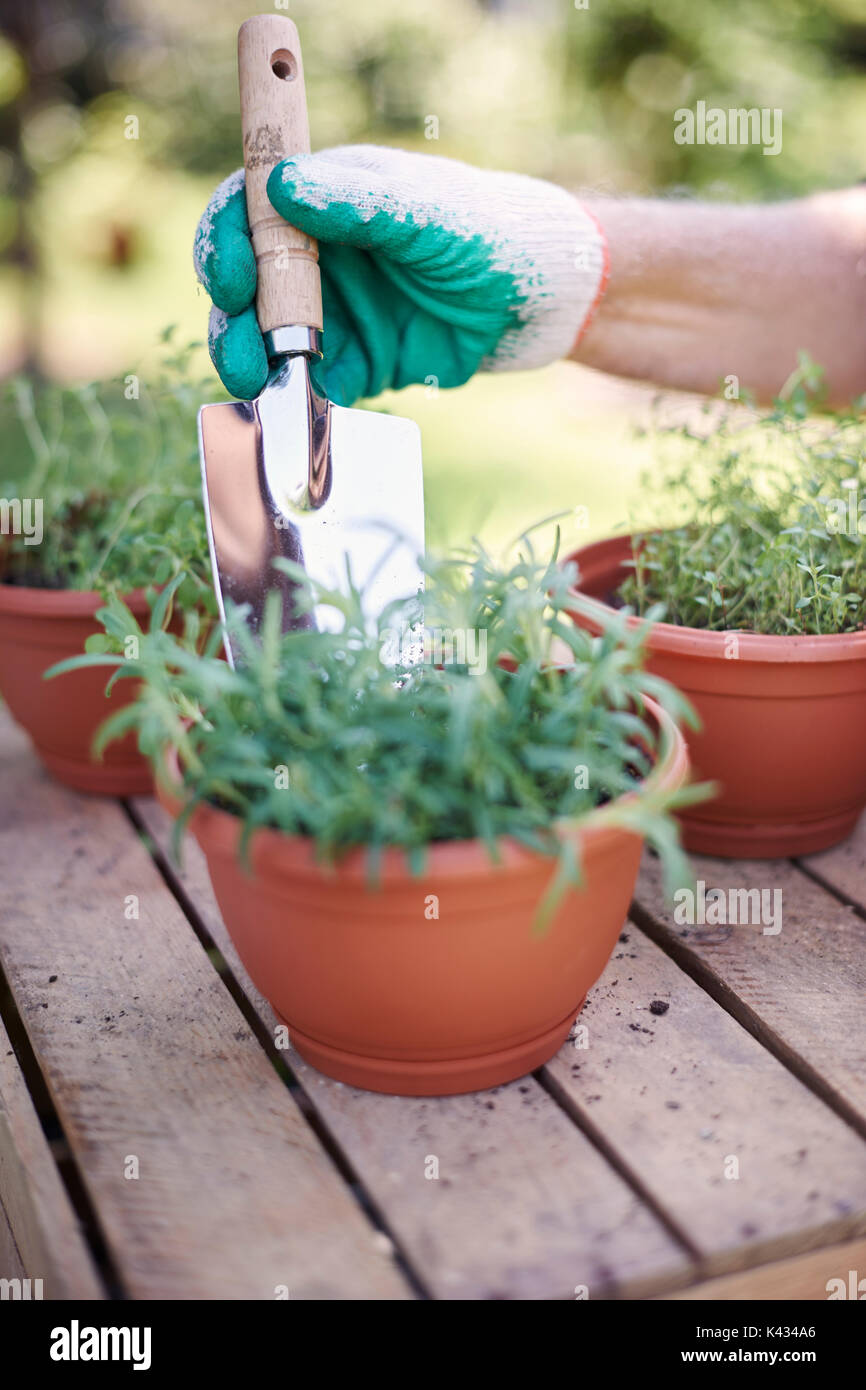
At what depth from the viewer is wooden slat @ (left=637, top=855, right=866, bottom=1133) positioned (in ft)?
2.97

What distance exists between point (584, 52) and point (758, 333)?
384 centimetres

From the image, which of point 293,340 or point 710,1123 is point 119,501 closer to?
point 293,340

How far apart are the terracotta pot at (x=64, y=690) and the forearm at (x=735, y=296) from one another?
0.76m

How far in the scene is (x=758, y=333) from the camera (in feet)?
5.32

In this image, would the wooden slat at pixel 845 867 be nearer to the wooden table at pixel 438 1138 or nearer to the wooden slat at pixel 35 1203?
the wooden table at pixel 438 1138

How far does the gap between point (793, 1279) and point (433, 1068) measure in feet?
0.96

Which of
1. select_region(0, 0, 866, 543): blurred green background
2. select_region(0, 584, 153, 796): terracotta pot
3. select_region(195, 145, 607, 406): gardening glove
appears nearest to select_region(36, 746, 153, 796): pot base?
select_region(0, 584, 153, 796): terracotta pot

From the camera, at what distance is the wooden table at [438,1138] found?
0.74 m

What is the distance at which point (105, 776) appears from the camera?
132 centimetres

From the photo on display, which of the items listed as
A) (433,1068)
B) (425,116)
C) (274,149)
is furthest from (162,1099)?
(425,116)

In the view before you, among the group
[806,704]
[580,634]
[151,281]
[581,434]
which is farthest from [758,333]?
[151,281]

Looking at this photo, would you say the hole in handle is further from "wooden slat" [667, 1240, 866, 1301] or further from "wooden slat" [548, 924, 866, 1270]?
"wooden slat" [667, 1240, 866, 1301]

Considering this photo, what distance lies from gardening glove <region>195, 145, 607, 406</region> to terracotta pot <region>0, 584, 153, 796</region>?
1.02ft

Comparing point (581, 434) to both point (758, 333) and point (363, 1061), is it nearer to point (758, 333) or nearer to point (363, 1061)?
point (758, 333)
